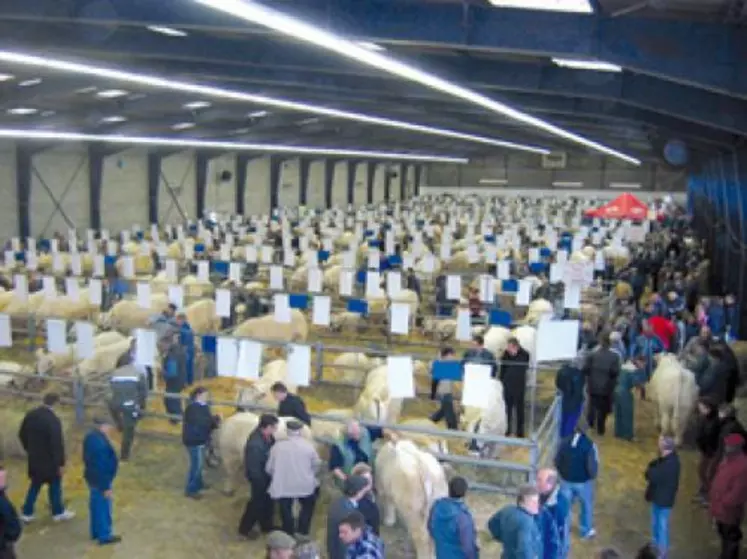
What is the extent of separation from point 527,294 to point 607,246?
12.0 meters

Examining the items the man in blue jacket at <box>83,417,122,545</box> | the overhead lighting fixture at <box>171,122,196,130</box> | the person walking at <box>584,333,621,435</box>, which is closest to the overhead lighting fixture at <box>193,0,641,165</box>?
the man in blue jacket at <box>83,417,122,545</box>

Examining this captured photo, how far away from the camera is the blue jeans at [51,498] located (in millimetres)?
9602

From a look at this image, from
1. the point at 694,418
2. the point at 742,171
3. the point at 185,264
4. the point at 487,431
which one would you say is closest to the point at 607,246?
the point at 742,171

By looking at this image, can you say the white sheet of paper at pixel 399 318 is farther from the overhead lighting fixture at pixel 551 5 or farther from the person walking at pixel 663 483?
the person walking at pixel 663 483

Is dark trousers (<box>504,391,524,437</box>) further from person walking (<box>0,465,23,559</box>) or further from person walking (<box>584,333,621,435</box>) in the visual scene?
person walking (<box>0,465,23,559</box>)

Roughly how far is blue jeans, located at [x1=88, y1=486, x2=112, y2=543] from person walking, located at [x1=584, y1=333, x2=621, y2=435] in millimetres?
7134

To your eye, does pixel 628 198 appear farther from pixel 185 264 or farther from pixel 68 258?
pixel 68 258

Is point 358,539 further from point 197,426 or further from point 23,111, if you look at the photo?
point 23,111

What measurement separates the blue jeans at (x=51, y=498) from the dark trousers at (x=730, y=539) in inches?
285

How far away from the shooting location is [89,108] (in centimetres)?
2356

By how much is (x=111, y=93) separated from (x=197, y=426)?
13.6m

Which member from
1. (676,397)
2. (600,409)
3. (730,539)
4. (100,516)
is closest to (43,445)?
(100,516)

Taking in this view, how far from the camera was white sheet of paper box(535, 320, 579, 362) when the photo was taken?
11572mm

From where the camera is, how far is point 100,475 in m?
8.95
